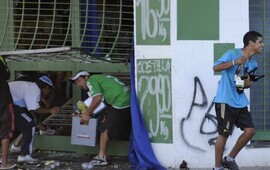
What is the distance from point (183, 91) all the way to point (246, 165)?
4.21 feet

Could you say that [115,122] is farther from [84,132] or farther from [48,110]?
[48,110]

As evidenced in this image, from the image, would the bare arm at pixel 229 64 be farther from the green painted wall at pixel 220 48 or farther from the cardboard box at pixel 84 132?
the cardboard box at pixel 84 132

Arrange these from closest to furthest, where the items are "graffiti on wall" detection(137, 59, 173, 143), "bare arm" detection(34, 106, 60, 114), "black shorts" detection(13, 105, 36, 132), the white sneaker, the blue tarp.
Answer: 1. the blue tarp
2. "graffiti on wall" detection(137, 59, 173, 143)
3. the white sneaker
4. "black shorts" detection(13, 105, 36, 132)
5. "bare arm" detection(34, 106, 60, 114)

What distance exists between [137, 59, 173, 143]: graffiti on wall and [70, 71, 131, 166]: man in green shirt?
397 millimetres

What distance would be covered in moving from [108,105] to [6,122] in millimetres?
1407

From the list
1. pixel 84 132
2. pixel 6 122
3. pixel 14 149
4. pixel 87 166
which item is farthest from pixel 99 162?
pixel 14 149

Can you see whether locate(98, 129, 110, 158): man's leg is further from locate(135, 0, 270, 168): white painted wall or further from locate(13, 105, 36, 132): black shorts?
locate(13, 105, 36, 132): black shorts

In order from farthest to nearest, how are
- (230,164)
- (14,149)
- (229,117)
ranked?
(14,149) < (230,164) < (229,117)

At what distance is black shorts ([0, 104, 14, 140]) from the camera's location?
6.74 metres

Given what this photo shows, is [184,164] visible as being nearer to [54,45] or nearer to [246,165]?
[246,165]

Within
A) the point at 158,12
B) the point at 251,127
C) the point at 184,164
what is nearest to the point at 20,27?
the point at 158,12

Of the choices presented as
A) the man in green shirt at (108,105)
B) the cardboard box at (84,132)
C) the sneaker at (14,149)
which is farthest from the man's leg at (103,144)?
the sneaker at (14,149)

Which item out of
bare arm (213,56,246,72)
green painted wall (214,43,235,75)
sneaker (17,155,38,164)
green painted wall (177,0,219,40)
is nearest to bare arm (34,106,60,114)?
sneaker (17,155,38,164)

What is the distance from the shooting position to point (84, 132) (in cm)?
714
